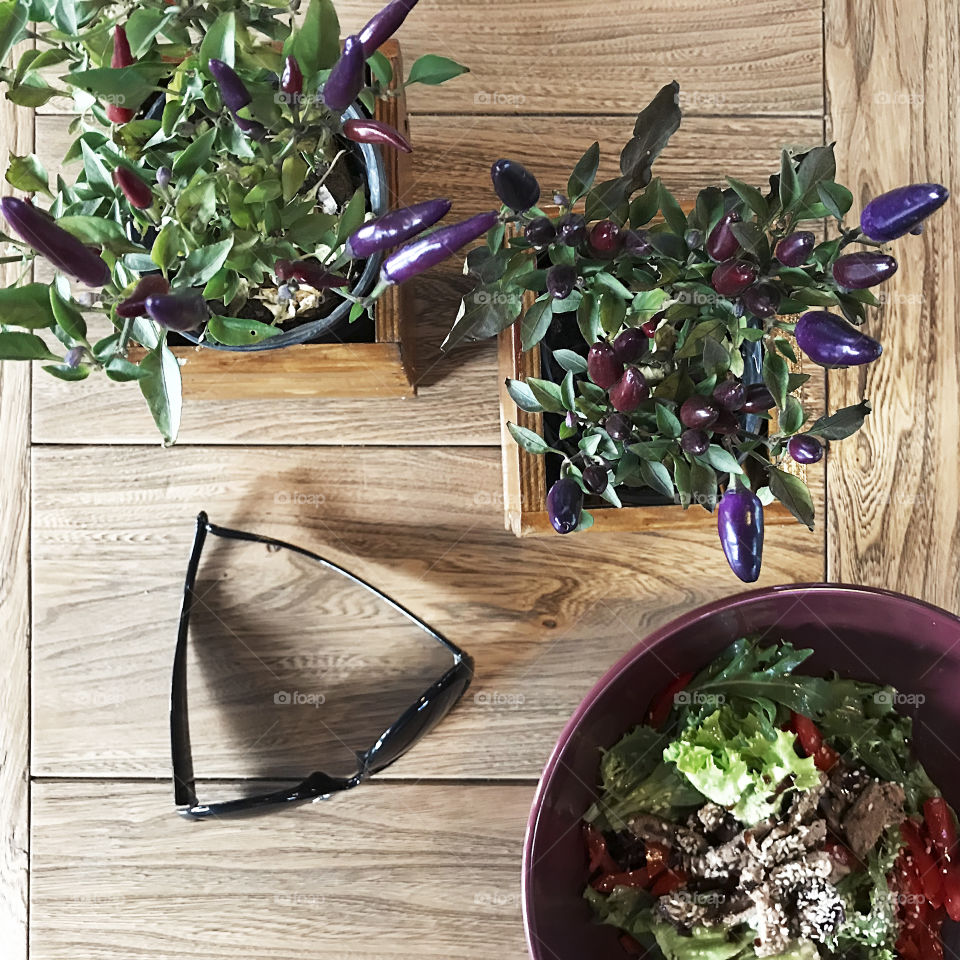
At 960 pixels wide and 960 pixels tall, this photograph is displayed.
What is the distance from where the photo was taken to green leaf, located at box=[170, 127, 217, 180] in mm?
458

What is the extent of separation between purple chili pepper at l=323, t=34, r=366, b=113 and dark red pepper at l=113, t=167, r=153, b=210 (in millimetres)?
95

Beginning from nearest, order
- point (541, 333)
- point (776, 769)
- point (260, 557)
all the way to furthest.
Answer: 1. point (541, 333)
2. point (776, 769)
3. point (260, 557)

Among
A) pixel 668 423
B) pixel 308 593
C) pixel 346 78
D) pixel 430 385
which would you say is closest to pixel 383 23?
pixel 346 78

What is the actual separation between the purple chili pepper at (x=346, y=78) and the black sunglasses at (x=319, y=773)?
0.39 meters

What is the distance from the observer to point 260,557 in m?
0.75

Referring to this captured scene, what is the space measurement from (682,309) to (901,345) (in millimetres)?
355

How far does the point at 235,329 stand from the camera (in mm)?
493

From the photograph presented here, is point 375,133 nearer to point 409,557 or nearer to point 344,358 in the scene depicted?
point 344,358

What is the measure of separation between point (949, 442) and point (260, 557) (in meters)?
0.57

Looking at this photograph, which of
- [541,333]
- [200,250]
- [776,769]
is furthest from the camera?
[776,769]

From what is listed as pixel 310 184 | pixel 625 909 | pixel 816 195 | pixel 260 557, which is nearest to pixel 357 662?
pixel 260 557

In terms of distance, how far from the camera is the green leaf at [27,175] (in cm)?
48

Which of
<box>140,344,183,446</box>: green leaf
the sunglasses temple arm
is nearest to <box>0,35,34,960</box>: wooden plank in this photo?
the sunglasses temple arm

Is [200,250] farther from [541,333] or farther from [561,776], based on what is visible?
[561,776]
